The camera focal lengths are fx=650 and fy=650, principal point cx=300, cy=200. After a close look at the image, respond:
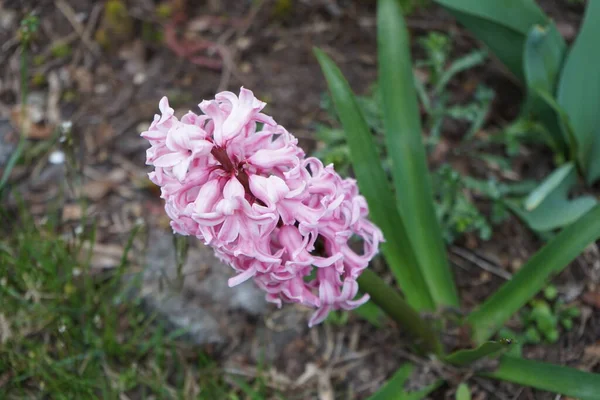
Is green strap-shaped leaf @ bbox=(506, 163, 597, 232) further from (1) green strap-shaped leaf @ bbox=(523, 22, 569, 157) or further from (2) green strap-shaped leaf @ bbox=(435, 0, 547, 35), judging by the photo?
(2) green strap-shaped leaf @ bbox=(435, 0, 547, 35)

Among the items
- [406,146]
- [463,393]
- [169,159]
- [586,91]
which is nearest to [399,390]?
[463,393]

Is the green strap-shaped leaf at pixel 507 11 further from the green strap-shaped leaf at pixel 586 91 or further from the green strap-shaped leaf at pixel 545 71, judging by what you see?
the green strap-shaped leaf at pixel 586 91

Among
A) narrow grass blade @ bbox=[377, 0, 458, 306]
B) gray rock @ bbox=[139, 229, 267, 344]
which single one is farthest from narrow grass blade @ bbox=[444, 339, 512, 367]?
gray rock @ bbox=[139, 229, 267, 344]

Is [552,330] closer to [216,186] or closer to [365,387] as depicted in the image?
[365,387]

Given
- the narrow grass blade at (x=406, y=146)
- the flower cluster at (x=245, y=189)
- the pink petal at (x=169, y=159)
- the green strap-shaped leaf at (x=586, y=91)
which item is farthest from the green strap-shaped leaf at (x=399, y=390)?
the green strap-shaped leaf at (x=586, y=91)

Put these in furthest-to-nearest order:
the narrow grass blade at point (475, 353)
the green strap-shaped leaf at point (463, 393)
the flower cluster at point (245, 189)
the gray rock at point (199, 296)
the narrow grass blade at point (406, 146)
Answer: the gray rock at point (199, 296) → the narrow grass blade at point (406, 146) → the green strap-shaped leaf at point (463, 393) → the narrow grass blade at point (475, 353) → the flower cluster at point (245, 189)
